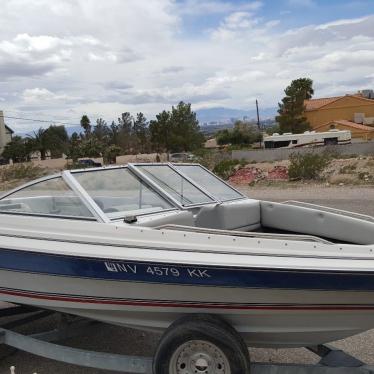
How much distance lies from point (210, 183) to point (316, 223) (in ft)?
3.91

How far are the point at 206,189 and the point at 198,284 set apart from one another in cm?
175

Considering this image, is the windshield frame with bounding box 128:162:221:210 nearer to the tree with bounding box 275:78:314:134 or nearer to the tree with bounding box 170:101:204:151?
the tree with bounding box 170:101:204:151

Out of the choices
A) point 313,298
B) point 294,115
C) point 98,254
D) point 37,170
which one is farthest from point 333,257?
point 294,115

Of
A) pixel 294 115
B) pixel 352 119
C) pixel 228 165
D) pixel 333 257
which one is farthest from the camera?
pixel 352 119

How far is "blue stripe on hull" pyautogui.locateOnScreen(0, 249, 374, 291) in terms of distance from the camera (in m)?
3.20

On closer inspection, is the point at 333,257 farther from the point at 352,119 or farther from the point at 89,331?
the point at 352,119

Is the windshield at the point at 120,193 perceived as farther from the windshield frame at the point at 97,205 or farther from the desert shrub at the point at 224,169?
the desert shrub at the point at 224,169

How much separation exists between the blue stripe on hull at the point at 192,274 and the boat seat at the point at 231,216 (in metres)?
1.07

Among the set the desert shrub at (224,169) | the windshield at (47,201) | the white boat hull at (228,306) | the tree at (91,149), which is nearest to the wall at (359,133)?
the tree at (91,149)

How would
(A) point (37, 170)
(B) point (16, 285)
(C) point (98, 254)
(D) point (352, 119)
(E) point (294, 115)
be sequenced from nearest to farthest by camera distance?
(C) point (98, 254)
(B) point (16, 285)
(A) point (37, 170)
(E) point (294, 115)
(D) point (352, 119)

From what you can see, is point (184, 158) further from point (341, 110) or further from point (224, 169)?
point (341, 110)

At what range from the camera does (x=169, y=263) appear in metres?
3.39

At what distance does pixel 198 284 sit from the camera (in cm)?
340

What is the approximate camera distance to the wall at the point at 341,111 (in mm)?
72250
